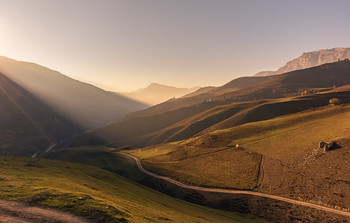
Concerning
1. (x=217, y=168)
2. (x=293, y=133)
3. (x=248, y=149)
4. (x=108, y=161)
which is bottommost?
(x=108, y=161)

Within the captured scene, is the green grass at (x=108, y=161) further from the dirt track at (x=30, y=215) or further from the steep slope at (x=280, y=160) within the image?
the dirt track at (x=30, y=215)

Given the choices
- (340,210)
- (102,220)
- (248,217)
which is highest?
(102,220)

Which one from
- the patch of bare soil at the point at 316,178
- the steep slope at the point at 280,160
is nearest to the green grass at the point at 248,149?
the steep slope at the point at 280,160

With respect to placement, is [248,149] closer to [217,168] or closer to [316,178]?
[217,168]

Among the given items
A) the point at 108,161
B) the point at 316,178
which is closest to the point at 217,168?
the point at 316,178

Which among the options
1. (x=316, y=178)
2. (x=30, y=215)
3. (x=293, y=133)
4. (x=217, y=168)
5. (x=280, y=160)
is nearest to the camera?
(x=30, y=215)

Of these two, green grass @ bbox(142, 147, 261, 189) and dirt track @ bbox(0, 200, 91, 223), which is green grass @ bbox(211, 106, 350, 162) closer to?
green grass @ bbox(142, 147, 261, 189)

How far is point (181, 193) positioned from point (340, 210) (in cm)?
4926

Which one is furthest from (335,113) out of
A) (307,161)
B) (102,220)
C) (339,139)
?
(102,220)

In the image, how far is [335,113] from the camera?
98.7 meters

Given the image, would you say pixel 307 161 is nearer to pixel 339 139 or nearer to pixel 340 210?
pixel 339 139

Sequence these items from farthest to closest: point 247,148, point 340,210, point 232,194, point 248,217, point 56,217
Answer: point 247,148
point 232,194
point 248,217
point 340,210
point 56,217

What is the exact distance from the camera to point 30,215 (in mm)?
22812

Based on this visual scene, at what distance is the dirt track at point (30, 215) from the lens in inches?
848
